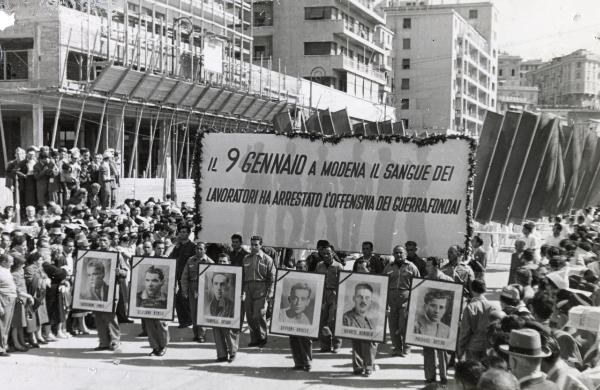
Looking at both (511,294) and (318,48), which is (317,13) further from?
(511,294)

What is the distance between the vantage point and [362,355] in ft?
36.7

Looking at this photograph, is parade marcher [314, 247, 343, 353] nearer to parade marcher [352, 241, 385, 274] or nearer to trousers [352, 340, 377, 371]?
parade marcher [352, 241, 385, 274]

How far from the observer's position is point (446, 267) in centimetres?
1209

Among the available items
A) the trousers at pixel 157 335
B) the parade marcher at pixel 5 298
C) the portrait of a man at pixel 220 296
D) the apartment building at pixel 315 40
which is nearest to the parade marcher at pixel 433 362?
the portrait of a man at pixel 220 296

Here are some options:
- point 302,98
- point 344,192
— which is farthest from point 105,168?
point 302,98

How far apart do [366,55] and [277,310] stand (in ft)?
217

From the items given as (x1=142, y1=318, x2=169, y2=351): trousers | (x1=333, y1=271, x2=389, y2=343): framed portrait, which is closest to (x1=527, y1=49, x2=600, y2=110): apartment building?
(x1=333, y1=271, x2=389, y2=343): framed portrait

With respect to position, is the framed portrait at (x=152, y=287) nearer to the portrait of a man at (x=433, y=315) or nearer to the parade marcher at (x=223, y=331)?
the parade marcher at (x=223, y=331)

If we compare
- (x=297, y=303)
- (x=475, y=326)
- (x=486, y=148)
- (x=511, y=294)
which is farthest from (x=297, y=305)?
(x=486, y=148)

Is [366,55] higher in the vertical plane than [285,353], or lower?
higher

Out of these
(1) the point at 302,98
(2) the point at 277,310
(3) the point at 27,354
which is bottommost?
(3) the point at 27,354

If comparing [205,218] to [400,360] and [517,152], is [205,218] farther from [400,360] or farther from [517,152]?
[517,152]

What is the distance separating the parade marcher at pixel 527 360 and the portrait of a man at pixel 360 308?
5.50 m

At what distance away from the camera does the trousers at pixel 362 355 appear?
11.1 m
